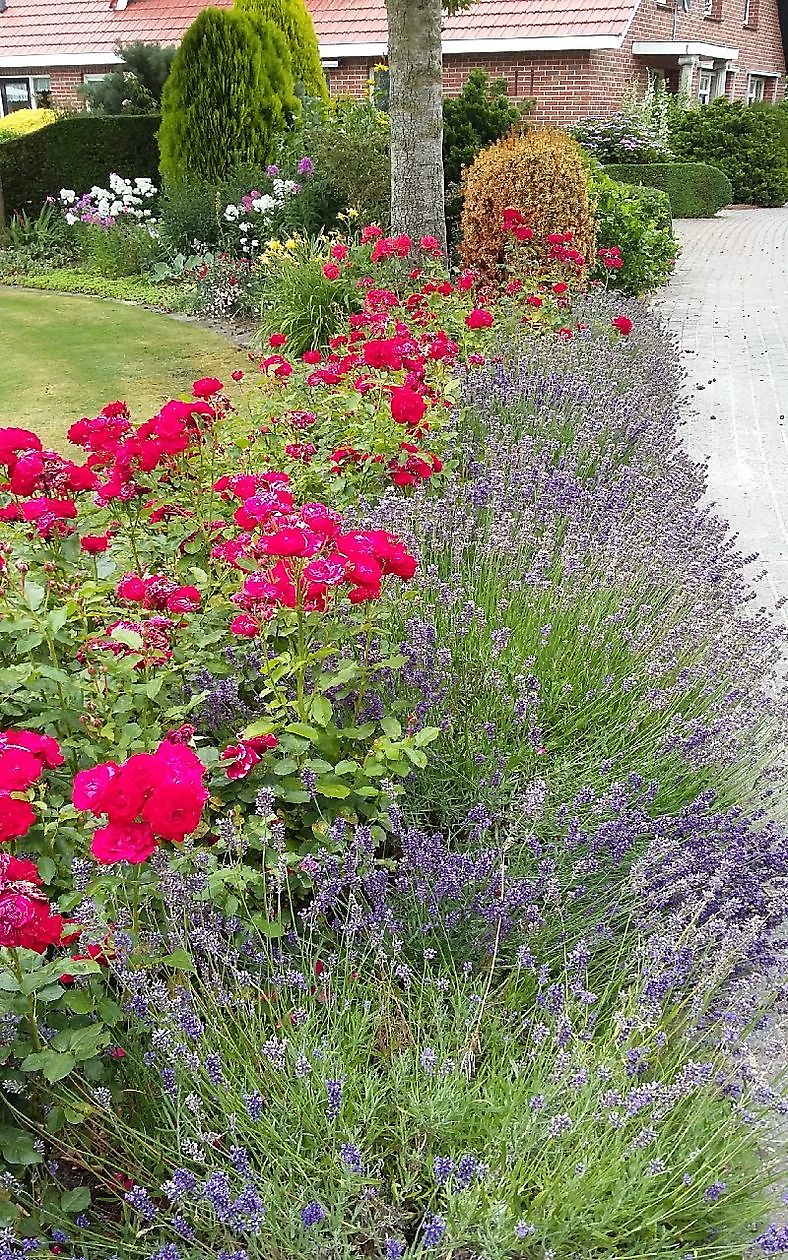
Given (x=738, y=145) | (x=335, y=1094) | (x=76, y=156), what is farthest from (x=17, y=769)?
(x=738, y=145)

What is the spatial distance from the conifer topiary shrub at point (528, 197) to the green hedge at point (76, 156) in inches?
251

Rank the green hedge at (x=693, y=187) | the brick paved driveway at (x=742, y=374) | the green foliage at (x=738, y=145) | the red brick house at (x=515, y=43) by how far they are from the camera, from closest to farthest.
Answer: the brick paved driveway at (x=742, y=374), the green hedge at (x=693, y=187), the red brick house at (x=515, y=43), the green foliage at (x=738, y=145)

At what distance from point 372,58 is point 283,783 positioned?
73.1 ft

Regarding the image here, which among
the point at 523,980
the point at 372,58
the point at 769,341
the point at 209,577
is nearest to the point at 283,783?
the point at 523,980

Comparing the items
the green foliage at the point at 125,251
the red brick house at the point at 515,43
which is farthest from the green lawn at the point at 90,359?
the red brick house at the point at 515,43

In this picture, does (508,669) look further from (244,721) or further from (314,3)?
(314,3)

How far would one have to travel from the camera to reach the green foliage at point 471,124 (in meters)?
11.3

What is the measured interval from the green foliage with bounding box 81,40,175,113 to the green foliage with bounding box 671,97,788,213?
9.71m

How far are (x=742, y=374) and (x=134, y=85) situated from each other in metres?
12.9

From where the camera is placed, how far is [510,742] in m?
3.09

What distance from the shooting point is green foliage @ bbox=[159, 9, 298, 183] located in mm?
12453

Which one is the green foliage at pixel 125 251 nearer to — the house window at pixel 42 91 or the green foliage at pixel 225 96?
the green foliage at pixel 225 96

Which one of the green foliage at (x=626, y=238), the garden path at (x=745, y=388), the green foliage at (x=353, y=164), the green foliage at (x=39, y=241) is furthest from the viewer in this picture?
the green foliage at (x=39, y=241)

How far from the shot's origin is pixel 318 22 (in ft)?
72.3
